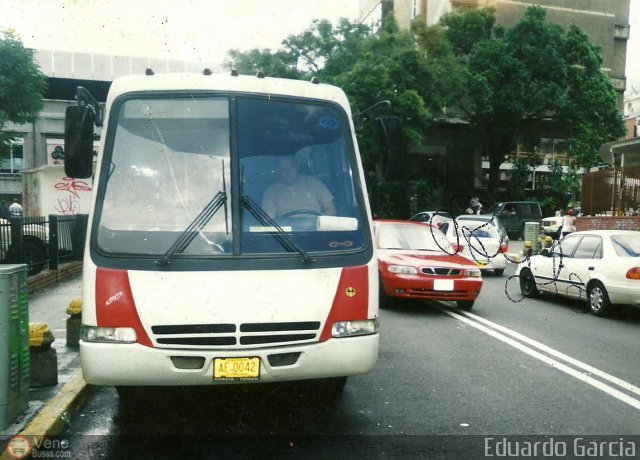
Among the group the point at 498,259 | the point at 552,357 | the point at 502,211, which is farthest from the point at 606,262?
the point at 502,211

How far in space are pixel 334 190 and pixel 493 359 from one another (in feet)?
10.9

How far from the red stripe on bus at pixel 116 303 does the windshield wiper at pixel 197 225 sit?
301mm

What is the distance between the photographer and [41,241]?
42.6 feet

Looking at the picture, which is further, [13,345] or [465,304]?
[465,304]

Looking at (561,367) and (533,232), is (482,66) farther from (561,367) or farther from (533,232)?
(561,367)

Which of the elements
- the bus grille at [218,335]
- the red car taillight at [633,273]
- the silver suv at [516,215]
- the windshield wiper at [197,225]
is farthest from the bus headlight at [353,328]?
the silver suv at [516,215]

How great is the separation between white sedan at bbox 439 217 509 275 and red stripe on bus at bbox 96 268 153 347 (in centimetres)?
1226

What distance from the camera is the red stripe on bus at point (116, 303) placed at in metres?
4.41

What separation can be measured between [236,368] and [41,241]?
10.0 metres

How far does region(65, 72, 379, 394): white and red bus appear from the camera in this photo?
4418mm

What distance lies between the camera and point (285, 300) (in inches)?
179

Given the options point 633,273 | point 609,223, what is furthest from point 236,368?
point 609,223

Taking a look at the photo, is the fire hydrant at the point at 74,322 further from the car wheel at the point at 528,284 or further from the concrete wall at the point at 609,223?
the concrete wall at the point at 609,223

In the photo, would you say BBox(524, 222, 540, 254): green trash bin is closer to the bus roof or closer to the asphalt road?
the asphalt road
